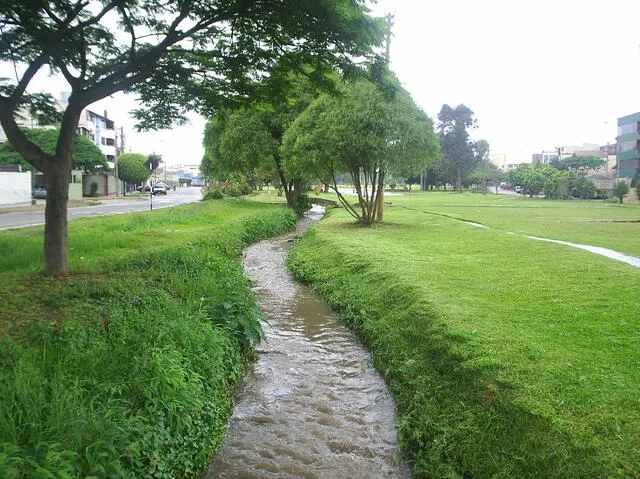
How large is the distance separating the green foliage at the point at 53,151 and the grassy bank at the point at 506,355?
45596mm

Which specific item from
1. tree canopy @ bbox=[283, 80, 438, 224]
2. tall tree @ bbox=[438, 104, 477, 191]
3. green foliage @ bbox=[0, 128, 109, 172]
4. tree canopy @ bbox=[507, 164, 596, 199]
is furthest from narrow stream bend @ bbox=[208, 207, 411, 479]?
tall tree @ bbox=[438, 104, 477, 191]

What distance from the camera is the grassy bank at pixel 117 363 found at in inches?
143

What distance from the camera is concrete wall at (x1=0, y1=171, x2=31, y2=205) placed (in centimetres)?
3641

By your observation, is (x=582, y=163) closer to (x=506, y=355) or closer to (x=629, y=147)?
(x=629, y=147)

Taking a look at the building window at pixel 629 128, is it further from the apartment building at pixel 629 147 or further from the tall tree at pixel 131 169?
the tall tree at pixel 131 169

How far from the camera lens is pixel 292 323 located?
31.2ft

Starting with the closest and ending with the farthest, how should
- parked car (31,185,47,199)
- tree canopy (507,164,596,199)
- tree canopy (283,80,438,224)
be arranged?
tree canopy (283,80,438,224)
parked car (31,185,47,199)
tree canopy (507,164,596,199)

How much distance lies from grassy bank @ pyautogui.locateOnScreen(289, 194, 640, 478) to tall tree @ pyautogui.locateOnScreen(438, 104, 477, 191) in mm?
71474

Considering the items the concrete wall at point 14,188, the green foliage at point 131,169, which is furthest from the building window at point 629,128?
the concrete wall at point 14,188

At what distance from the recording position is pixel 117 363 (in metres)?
5.04

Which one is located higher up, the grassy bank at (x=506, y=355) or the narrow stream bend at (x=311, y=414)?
the grassy bank at (x=506, y=355)

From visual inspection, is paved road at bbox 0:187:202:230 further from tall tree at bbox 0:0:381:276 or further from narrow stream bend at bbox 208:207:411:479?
narrow stream bend at bbox 208:207:411:479

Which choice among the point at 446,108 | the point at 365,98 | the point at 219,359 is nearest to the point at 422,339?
the point at 219,359

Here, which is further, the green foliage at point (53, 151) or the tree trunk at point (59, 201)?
the green foliage at point (53, 151)
